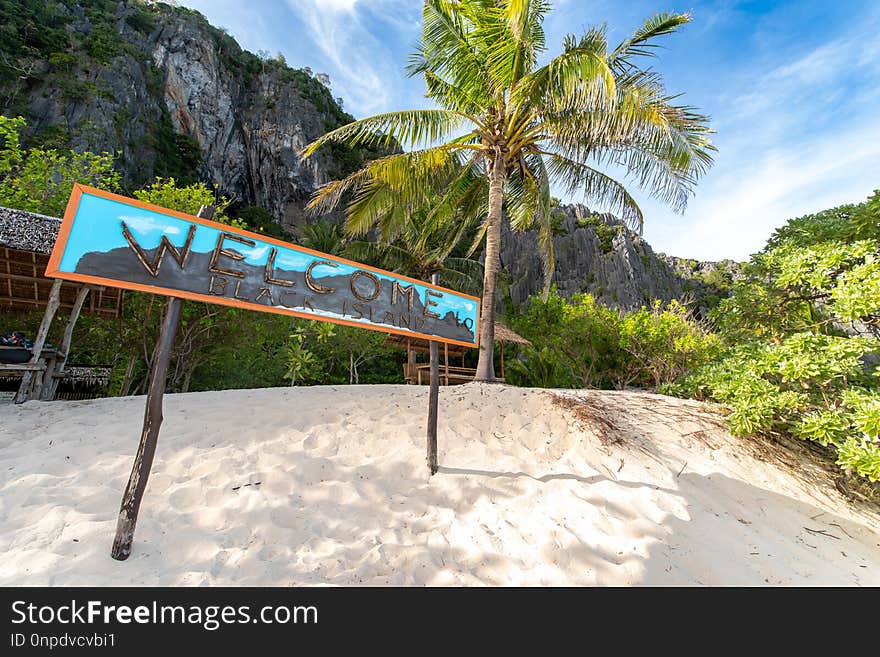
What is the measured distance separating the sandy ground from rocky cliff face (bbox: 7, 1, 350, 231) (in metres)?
27.1

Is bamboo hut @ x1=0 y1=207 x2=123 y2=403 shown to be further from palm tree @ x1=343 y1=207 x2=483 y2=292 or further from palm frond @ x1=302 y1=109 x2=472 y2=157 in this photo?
palm tree @ x1=343 y1=207 x2=483 y2=292

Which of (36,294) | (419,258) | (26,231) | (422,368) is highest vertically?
(419,258)

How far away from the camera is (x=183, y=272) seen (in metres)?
2.14

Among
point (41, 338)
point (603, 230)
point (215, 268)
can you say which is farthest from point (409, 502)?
point (603, 230)

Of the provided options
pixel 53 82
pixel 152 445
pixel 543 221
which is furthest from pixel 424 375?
pixel 53 82

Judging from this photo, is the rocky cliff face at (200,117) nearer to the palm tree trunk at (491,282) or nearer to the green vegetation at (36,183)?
the palm tree trunk at (491,282)

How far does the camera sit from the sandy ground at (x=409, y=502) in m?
2.13

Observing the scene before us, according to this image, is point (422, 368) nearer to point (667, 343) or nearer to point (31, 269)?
point (667, 343)

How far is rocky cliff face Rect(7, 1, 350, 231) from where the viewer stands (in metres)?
23.3

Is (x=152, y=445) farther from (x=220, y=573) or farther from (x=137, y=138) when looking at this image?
(x=137, y=138)

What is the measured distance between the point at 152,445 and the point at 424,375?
7842mm

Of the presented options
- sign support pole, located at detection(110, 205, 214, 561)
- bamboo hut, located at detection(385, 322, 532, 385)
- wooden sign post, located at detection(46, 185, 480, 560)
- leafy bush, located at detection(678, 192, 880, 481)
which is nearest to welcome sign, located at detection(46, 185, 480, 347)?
wooden sign post, located at detection(46, 185, 480, 560)

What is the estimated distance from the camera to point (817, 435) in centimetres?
344

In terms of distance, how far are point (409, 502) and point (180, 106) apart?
36.1 m
